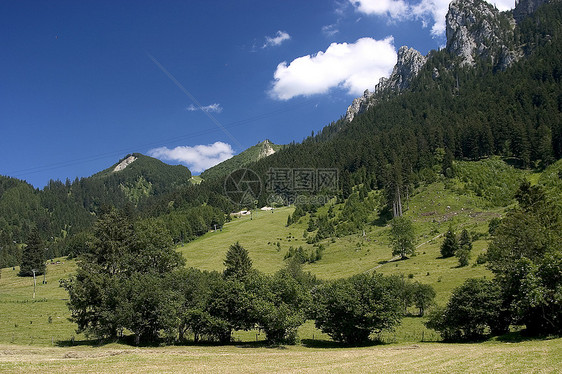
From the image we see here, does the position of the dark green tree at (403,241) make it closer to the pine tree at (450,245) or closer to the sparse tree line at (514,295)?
the pine tree at (450,245)

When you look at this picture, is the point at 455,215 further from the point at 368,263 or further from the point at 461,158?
the point at 461,158

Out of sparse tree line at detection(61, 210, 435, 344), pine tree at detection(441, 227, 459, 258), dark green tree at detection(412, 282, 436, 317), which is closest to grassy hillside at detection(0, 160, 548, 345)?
dark green tree at detection(412, 282, 436, 317)

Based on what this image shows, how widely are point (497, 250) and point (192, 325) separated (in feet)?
147

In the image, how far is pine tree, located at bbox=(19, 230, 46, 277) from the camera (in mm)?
120125

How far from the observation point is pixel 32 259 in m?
121

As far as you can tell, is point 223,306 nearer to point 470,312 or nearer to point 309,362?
point 309,362

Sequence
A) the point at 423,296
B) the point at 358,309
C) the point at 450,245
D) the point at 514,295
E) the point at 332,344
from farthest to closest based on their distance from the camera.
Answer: the point at 450,245 → the point at 423,296 → the point at 332,344 → the point at 358,309 → the point at 514,295

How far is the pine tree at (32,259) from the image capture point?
394 feet

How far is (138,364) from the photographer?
85.6 feet

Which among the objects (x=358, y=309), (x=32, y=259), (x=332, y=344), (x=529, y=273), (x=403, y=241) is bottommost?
(x=332, y=344)

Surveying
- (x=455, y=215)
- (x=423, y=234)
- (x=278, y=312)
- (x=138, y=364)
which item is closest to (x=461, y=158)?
(x=455, y=215)

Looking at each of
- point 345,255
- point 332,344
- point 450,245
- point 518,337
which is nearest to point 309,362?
point 332,344

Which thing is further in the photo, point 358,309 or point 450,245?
point 450,245

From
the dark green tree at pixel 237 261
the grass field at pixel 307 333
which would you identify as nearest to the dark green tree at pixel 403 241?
the grass field at pixel 307 333
